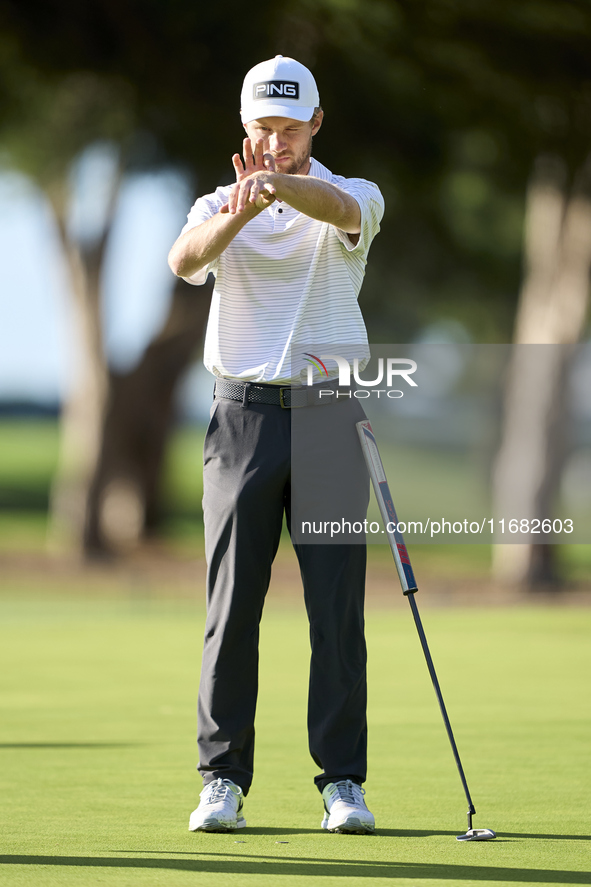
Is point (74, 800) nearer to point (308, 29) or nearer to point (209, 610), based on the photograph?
point (209, 610)

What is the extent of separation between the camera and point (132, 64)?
12.4 meters

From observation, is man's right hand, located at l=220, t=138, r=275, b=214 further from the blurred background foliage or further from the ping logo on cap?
the blurred background foliage

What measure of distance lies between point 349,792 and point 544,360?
11.0 metres

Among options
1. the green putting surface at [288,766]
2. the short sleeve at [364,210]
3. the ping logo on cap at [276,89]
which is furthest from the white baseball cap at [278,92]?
the green putting surface at [288,766]

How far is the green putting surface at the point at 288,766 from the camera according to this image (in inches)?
118

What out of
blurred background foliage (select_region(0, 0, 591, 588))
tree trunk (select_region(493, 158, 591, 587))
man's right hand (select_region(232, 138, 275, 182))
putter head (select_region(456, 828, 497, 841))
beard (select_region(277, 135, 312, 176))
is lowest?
putter head (select_region(456, 828, 497, 841))

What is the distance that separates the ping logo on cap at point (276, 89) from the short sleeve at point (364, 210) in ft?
0.89

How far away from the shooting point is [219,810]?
3357 millimetres

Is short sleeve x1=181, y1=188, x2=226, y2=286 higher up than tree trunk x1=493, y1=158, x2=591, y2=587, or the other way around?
tree trunk x1=493, y1=158, x2=591, y2=587

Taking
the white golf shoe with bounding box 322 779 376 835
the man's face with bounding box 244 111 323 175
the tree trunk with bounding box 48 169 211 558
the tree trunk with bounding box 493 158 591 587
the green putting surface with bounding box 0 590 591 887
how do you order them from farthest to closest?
the tree trunk with bounding box 48 169 211 558 → the tree trunk with bounding box 493 158 591 587 → the man's face with bounding box 244 111 323 175 → the white golf shoe with bounding box 322 779 376 835 → the green putting surface with bounding box 0 590 591 887

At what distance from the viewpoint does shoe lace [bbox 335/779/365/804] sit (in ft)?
11.2

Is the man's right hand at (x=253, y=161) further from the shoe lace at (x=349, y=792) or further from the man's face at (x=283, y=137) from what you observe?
the shoe lace at (x=349, y=792)

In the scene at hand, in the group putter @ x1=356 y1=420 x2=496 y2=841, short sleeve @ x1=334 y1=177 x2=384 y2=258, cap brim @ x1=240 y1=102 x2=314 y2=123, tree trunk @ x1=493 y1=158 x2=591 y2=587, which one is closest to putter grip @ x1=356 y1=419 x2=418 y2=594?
putter @ x1=356 y1=420 x2=496 y2=841

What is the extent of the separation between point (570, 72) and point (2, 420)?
134 ft
